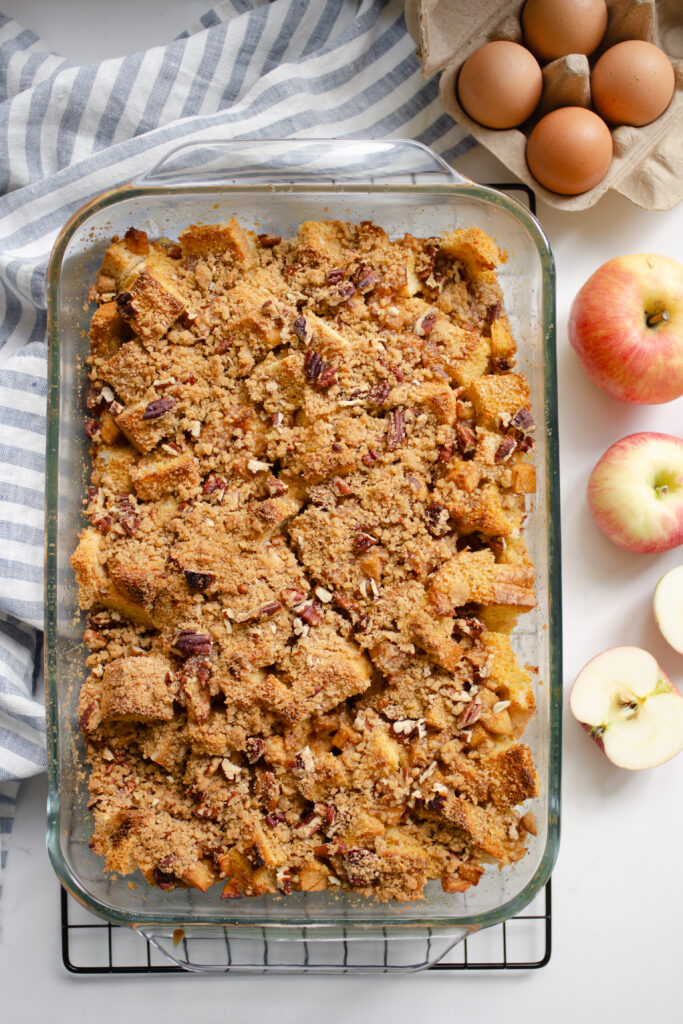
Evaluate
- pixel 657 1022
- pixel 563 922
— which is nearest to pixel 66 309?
pixel 563 922

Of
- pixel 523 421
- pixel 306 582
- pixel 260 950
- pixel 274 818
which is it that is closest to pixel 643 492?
pixel 523 421

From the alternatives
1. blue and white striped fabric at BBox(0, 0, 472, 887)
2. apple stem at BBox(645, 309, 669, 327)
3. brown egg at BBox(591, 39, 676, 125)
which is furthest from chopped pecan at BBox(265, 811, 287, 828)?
brown egg at BBox(591, 39, 676, 125)

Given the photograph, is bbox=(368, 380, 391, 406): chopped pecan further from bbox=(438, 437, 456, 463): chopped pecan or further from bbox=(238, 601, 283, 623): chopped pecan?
bbox=(238, 601, 283, 623): chopped pecan

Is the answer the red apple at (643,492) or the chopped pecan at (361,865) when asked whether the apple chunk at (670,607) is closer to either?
the red apple at (643,492)

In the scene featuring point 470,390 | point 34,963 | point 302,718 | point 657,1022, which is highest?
point 470,390

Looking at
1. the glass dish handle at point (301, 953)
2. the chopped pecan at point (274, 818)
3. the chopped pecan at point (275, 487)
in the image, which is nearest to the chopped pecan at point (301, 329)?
the chopped pecan at point (275, 487)

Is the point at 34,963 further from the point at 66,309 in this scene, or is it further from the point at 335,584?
the point at 66,309
